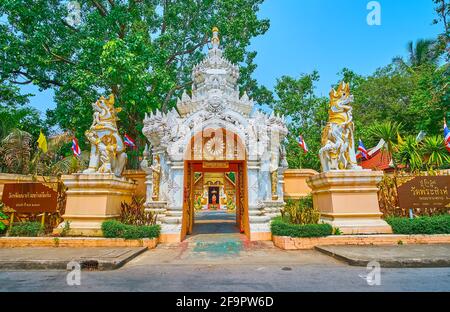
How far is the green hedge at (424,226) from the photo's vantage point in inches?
322

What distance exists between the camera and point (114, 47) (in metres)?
12.8

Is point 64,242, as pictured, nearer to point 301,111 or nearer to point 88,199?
point 88,199

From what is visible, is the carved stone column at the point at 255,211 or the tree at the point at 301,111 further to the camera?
the tree at the point at 301,111

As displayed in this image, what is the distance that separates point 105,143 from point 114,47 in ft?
17.9

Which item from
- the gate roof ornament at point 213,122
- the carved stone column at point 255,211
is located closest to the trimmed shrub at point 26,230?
the gate roof ornament at point 213,122

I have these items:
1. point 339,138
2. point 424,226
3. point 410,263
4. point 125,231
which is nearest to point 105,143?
point 125,231

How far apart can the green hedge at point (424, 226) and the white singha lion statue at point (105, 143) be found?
30.7ft

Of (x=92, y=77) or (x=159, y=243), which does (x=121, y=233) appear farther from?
(x=92, y=77)

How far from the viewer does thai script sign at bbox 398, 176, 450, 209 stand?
8875mm

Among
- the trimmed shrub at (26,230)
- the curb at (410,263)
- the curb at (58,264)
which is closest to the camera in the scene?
the curb at (410,263)

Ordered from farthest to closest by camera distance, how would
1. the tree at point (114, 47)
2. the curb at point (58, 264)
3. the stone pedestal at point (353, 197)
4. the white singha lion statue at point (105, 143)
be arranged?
the tree at point (114, 47) < the white singha lion statue at point (105, 143) < the stone pedestal at point (353, 197) < the curb at point (58, 264)

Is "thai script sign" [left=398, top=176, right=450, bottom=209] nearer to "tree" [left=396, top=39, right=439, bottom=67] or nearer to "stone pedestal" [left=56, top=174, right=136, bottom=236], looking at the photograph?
"stone pedestal" [left=56, top=174, right=136, bottom=236]

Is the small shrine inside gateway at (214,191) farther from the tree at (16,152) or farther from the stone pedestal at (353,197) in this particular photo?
the stone pedestal at (353,197)

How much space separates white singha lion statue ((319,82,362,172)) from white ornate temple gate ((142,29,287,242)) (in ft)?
7.57
